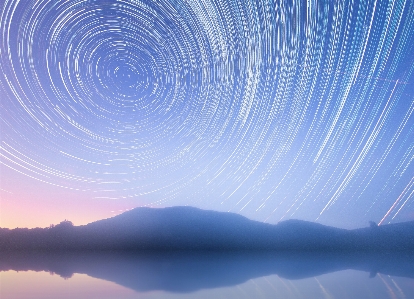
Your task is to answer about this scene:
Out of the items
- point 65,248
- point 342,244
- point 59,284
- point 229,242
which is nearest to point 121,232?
point 65,248

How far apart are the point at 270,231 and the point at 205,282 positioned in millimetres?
33302

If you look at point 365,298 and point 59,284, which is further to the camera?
point 59,284

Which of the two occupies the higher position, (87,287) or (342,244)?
(342,244)

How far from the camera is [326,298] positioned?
12.7 feet

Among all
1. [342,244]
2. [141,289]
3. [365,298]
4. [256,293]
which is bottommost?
[365,298]

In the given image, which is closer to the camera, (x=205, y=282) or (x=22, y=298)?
(x=22, y=298)

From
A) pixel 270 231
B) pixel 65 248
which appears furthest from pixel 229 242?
pixel 65 248

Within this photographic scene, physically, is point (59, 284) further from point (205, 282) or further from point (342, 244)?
point (342, 244)

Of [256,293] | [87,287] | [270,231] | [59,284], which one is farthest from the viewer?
[270,231]

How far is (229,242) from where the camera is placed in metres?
34.7

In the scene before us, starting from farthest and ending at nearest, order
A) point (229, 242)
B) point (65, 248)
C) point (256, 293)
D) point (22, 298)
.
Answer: point (229, 242) < point (65, 248) < point (256, 293) < point (22, 298)

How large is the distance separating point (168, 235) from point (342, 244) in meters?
16.0

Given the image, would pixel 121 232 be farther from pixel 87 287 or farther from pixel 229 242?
pixel 87 287

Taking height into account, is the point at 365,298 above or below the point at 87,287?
below
